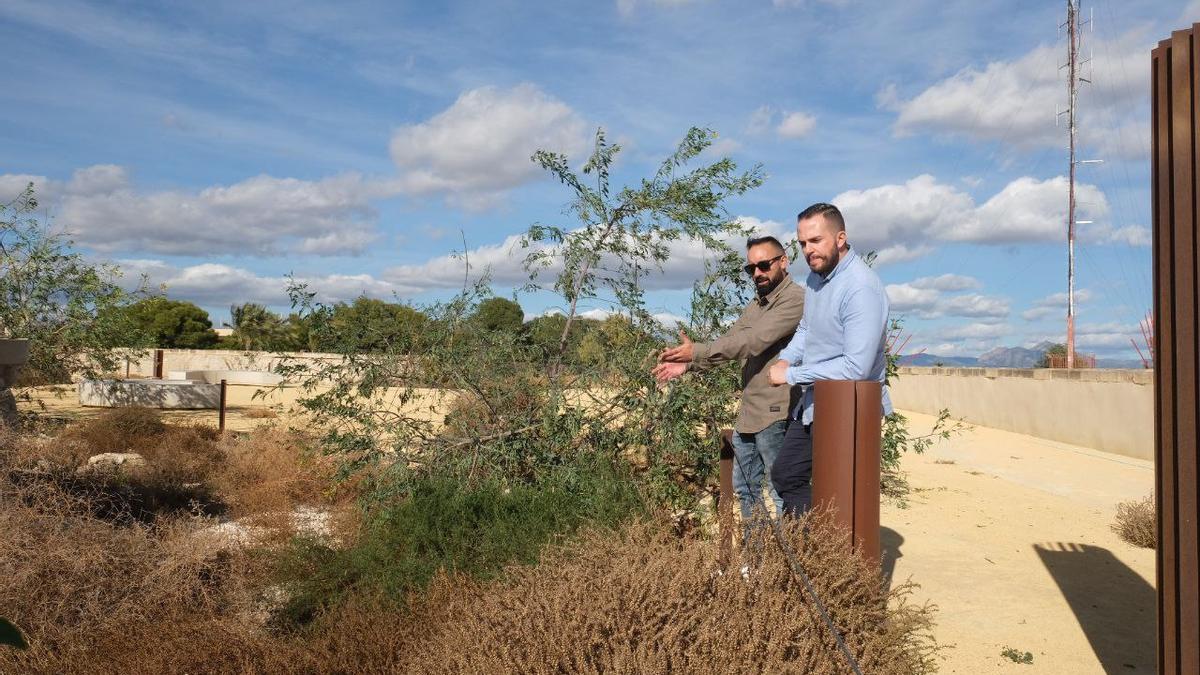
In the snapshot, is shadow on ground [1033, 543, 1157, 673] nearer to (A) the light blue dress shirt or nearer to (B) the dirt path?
(B) the dirt path

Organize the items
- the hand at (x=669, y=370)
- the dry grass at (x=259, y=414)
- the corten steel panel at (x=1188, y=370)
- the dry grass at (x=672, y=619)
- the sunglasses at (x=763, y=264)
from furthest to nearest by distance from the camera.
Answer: the dry grass at (x=259, y=414), the sunglasses at (x=763, y=264), the hand at (x=669, y=370), the corten steel panel at (x=1188, y=370), the dry grass at (x=672, y=619)

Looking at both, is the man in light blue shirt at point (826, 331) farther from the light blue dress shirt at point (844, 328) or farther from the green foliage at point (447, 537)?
the green foliage at point (447, 537)

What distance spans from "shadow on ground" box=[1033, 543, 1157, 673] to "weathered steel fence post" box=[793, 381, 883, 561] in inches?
65.7

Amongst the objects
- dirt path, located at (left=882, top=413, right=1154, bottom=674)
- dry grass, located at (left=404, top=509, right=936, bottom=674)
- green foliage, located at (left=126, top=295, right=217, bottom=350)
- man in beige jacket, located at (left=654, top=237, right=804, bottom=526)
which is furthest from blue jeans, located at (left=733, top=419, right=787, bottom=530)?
green foliage, located at (left=126, top=295, right=217, bottom=350)

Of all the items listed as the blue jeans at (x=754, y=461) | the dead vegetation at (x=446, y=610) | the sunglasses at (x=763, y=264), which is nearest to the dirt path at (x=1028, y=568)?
the dead vegetation at (x=446, y=610)

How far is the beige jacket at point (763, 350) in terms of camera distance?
4.14 metres

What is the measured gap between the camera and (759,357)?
4.39 metres

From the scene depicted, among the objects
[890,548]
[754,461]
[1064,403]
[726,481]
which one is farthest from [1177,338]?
[1064,403]

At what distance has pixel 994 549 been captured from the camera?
6.54 metres

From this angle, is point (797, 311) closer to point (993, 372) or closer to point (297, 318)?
point (297, 318)

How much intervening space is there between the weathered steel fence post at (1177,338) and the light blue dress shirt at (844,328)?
93cm

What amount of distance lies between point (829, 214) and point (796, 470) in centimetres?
106

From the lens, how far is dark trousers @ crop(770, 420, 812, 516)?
12.1 ft

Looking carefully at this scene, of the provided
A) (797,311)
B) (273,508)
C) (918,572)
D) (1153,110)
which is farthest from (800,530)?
(273,508)
